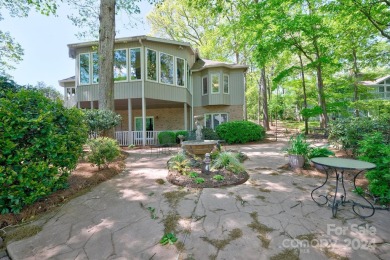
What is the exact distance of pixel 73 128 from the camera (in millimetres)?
3953

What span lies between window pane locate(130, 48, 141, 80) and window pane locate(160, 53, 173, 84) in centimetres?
144

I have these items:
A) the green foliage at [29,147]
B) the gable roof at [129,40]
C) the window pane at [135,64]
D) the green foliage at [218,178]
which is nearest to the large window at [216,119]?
the gable roof at [129,40]

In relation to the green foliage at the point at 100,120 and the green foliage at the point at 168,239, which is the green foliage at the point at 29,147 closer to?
the green foliage at the point at 168,239

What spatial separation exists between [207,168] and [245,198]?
1.42m

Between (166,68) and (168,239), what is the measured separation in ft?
38.9

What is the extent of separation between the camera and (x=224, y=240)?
7.95ft

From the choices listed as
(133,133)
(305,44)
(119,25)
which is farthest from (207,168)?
(305,44)

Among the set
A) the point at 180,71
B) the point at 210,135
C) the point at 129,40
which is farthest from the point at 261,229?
the point at 180,71

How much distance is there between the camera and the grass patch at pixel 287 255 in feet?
7.01

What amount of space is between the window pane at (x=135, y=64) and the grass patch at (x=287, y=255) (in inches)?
455

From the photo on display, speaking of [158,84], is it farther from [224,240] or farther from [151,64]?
[224,240]

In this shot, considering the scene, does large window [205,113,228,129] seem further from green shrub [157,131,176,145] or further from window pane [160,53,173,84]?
green shrub [157,131,176,145]

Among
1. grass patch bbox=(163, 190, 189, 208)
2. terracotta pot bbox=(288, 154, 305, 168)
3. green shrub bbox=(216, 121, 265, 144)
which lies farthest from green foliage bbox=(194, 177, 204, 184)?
green shrub bbox=(216, 121, 265, 144)

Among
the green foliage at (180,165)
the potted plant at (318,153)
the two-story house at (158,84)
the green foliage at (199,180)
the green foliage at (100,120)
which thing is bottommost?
the green foliage at (199,180)
